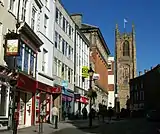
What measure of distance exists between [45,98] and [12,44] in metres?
14.2

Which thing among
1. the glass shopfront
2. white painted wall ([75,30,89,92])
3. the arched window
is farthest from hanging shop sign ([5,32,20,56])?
the arched window

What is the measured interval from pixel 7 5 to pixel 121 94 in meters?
109

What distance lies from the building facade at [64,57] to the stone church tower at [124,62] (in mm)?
82124

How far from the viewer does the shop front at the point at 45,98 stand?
32.1m

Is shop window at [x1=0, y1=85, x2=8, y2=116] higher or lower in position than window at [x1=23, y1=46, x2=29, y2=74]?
lower

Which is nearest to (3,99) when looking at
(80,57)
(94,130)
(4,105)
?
(4,105)

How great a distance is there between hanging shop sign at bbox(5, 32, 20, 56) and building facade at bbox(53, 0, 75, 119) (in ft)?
53.4

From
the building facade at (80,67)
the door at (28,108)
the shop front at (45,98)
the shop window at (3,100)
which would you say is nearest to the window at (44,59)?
the shop front at (45,98)

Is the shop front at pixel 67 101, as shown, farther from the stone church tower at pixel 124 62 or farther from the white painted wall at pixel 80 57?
the stone church tower at pixel 124 62

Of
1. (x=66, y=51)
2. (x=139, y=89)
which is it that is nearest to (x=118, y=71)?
(x=139, y=89)

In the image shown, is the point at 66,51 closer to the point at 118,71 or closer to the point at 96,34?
the point at 96,34

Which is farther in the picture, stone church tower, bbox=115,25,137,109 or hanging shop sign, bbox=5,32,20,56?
stone church tower, bbox=115,25,137,109

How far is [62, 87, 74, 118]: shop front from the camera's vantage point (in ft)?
139

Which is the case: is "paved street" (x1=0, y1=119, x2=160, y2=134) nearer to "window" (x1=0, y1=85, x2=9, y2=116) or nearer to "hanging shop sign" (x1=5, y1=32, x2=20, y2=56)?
"window" (x1=0, y1=85, x2=9, y2=116)
